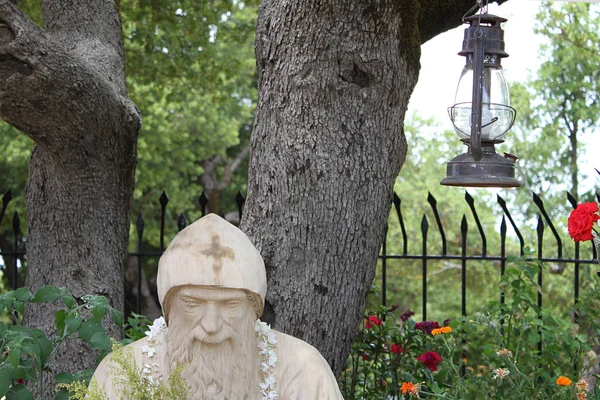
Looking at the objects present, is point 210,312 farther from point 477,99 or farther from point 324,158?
point 324,158

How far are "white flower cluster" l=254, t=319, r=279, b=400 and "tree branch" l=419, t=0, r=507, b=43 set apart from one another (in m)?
2.08

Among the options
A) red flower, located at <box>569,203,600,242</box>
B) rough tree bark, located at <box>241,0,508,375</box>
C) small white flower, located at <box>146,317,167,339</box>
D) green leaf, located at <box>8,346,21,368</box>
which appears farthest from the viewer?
rough tree bark, located at <box>241,0,508,375</box>

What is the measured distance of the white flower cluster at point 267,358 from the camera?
2669 mm

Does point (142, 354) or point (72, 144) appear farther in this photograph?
point (72, 144)

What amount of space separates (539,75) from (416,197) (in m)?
3.36

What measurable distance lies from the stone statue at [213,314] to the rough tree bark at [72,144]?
1697mm

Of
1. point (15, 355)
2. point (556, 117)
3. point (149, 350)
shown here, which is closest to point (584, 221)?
point (149, 350)

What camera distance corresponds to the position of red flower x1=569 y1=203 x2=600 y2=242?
3535mm

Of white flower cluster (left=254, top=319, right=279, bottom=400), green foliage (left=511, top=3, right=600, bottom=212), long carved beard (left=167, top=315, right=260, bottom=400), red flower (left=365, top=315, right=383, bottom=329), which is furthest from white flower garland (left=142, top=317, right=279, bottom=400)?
green foliage (left=511, top=3, right=600, bottom=212)

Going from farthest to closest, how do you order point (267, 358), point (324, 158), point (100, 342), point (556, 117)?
point (556, 117)
point (324, 158)
point (100, 342)
point (267, 358)

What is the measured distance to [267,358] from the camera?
2707 mm

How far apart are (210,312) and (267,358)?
319mm

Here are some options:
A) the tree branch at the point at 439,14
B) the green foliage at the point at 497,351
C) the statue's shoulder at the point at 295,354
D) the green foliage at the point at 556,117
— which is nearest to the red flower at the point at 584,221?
the green foliage at the point at 497,351

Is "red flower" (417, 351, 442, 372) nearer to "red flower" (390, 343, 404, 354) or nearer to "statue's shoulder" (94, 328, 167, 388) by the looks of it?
"red flower" (390, 343, 404, 354)
